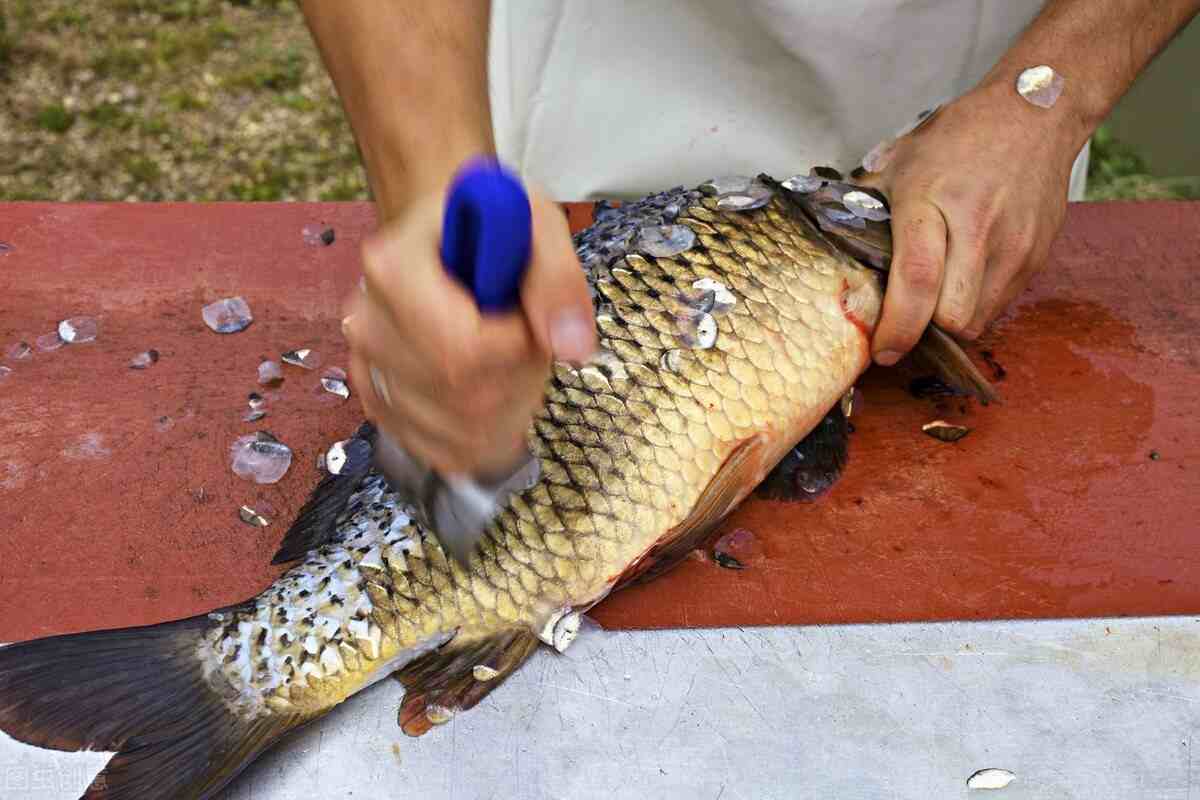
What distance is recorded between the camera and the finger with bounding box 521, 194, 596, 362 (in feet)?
2.45

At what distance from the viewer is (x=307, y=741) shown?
109 cm

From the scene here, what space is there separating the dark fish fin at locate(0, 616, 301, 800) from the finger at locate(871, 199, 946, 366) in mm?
834

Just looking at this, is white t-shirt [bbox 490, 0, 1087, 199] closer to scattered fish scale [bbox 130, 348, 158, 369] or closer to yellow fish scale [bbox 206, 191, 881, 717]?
yellow fish scale [bbox 206, 191, 881, 717]

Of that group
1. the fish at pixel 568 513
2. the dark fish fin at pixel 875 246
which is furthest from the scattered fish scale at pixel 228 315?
the dark fish fin at pixel 875 246

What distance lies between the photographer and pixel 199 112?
342cm

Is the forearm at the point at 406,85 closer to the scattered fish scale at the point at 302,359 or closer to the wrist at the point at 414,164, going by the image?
the wrist at the point at 414,164

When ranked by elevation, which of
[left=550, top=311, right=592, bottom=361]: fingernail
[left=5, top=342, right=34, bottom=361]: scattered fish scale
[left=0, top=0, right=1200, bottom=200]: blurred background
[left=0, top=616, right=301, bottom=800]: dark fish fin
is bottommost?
[left=0, top=0, right=1200, bottom=200]: blurred background

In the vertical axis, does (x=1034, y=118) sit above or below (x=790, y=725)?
above

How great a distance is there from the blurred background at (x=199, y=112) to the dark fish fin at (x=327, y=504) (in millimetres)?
2076

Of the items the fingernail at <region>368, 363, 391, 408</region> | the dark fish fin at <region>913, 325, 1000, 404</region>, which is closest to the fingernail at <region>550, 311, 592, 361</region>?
the fingernail at <region>368, 363, 391, 408</region>

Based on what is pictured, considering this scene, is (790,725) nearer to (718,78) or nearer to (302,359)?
(302,359)

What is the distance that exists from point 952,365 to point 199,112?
2.82m

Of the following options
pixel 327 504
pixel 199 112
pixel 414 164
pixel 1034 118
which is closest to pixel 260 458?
pixel 327 504

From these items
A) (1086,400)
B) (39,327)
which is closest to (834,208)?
(1086,400)
